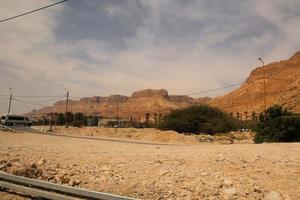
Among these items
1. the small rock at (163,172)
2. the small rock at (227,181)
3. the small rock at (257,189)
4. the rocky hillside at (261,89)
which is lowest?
the small rock at (257,189)

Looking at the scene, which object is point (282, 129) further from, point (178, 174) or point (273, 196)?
point (273, 196)

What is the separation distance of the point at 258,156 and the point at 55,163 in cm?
755

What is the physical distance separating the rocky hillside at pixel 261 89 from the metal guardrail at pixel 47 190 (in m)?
114

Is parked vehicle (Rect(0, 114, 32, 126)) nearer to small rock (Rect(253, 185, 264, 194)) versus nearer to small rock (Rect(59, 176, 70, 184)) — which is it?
small rock (Rect(59, 176, 70, 184))

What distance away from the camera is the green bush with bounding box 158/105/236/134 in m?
51.1

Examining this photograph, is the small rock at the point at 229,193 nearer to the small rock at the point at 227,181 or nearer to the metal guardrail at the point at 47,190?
the small rock at the point at 227,181

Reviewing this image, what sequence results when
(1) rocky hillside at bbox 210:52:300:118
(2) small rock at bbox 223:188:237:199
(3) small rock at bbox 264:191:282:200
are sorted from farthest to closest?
(1) rocky hillside at bbox 210:52:300:118, (3) small rock at bbox 264:191:282:200, (2) small rock at bbox 223:188:237:199

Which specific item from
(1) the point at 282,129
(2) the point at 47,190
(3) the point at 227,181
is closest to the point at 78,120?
(1) the point at 282,129

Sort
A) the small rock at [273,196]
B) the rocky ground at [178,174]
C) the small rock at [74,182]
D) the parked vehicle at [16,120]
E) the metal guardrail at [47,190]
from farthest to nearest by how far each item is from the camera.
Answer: the parked vehicle at [16,120] < the small rock at [74,182] < the rocky ground at [178,174] < the small rock at [273,196] < the metal guardrail at [47,190]

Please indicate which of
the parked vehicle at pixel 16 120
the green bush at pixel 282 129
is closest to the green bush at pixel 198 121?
the parked vehicle at pixel 16 120

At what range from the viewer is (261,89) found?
155 m

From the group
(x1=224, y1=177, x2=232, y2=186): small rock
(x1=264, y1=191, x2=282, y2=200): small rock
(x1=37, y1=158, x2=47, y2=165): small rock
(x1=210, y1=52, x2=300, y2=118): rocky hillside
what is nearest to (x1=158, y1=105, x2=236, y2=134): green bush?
(x1=37, y1=158, x2=47, y2=165): small rock

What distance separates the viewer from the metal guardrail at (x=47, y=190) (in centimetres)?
821

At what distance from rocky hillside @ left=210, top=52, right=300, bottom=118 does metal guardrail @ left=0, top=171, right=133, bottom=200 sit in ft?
373
